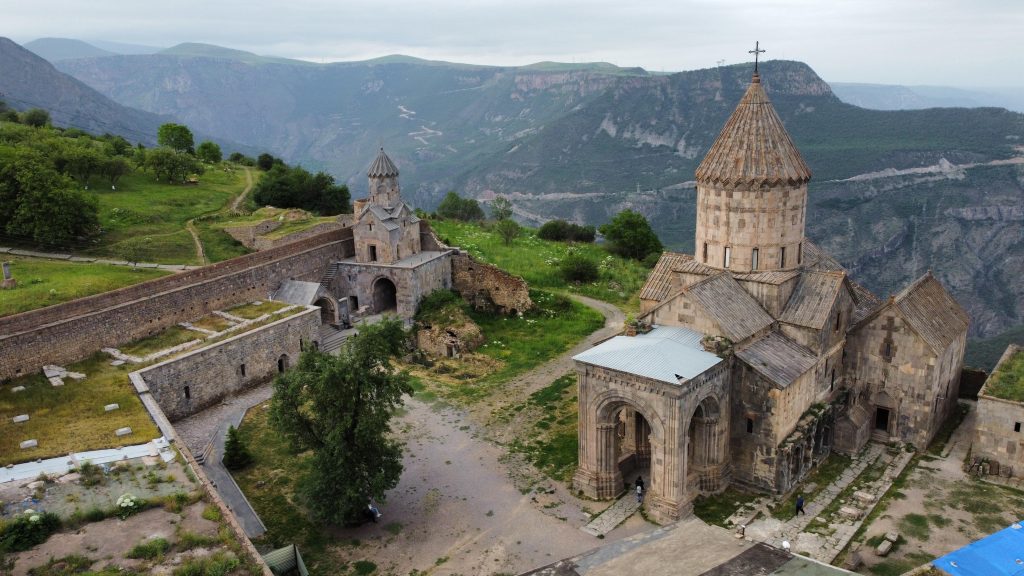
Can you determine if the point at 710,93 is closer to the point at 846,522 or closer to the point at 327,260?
the point at 327,260

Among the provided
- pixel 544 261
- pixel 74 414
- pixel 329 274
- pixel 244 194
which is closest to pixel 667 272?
pixel 329 274

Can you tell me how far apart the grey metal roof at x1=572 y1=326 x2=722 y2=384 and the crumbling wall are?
16089 millimetres

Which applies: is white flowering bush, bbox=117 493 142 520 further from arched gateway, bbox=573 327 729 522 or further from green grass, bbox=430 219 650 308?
green grass, bbox=430 219 650 308

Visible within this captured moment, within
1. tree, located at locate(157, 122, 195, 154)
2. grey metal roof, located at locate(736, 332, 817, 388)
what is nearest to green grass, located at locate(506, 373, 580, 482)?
grey metal roof, located at locate(736, 332, 817, 388)

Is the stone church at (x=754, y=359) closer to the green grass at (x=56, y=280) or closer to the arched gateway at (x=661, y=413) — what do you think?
the arched gateway at (x=661, y=413)

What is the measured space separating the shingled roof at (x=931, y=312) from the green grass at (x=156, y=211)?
A: 32.6 metres

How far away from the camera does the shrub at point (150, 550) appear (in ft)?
46.1

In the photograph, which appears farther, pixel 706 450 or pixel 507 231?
pixel 507 231

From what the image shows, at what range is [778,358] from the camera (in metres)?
21.4

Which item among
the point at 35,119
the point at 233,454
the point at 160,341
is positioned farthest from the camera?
the point at 35,119

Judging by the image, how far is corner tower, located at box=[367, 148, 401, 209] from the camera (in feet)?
123

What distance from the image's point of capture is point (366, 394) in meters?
18.9

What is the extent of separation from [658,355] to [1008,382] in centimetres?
1221

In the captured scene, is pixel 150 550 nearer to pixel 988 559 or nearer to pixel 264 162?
pixel 988 559
